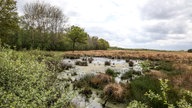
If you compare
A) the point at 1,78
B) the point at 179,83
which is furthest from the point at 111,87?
the point at 1,78

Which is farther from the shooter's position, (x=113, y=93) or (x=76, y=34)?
(x=76, y=34)

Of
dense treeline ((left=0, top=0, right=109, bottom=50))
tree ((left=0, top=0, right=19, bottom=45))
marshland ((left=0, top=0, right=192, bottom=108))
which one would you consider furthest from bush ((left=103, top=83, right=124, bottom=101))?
dense treeline ((left=0, top=0, right=109, bottom=50))

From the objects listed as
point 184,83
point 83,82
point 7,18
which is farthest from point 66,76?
point 7,18

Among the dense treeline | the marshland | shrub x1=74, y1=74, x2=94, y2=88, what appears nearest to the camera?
the marshland

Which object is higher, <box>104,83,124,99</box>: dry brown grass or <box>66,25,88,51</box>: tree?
<box>66,25,88,51</box>: tree

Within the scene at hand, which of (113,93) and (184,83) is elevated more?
(184,83)

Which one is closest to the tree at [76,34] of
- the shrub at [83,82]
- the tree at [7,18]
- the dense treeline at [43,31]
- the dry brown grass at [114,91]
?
the dense treeline at [43,31]

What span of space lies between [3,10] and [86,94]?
25386 millimetres

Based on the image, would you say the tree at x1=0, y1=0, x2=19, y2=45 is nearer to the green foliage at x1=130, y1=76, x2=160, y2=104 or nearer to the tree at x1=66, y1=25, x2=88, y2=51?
the tree at x1=66, y1=25, x2=88, y2=51

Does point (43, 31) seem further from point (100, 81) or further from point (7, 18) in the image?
point (100, 81)

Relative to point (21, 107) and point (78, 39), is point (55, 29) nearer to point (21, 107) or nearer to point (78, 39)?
point (78, 39)

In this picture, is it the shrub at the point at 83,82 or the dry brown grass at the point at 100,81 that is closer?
the shrub at the point at 83,82

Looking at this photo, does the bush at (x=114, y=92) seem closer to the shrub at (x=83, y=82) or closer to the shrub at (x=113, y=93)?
the shrub at (x=113, y=93)

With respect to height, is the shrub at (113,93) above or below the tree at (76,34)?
below
